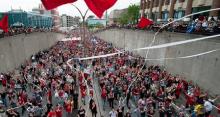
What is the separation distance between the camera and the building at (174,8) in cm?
3091

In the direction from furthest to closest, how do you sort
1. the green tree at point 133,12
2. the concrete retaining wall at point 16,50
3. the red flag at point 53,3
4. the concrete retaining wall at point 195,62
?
the green tree at point 133,12
the concrete retaining wall at point 16,50
the concrete retaining wall at point 195,62
the red flag at point 53,3

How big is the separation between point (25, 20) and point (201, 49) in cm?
4836

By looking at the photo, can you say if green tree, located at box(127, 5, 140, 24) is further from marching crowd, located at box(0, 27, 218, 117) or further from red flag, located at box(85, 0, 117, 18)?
red flag, located at box(85, 0, 117, 18)

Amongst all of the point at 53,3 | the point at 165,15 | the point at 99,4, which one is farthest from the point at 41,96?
the point at 165,15

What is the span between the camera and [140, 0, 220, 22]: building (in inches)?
1217

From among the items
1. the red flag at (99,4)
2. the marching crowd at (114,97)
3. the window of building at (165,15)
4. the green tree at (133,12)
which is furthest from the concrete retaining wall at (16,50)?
the green tree at (133,12)

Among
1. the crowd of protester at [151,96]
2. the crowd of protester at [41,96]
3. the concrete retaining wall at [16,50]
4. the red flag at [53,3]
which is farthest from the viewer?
the concrete retaining wall at [16,50]

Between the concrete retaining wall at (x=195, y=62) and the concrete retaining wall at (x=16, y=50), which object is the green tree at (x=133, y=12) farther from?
the concrete retaining wall at (x=195, y=62)

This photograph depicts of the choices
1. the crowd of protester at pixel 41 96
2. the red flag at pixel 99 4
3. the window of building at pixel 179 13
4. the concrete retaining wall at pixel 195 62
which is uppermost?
the window of building at pixel 179 13

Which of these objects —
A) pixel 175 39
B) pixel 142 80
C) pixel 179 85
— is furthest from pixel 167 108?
pixel 175 39

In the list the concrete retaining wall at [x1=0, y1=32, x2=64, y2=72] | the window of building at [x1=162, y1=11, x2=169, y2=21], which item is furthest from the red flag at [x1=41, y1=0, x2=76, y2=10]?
the window of building at [x1=162, y1=11, x2=169, y2=21]

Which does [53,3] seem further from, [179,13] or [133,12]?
[133,12]

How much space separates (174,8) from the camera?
41.0 metres

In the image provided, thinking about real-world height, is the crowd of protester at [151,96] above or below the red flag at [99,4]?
below
